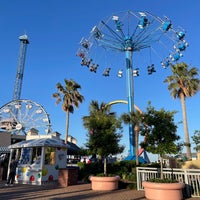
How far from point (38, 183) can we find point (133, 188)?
6269 millimetres

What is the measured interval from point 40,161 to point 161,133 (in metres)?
8.59

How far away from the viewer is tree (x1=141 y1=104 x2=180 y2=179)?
10125mm

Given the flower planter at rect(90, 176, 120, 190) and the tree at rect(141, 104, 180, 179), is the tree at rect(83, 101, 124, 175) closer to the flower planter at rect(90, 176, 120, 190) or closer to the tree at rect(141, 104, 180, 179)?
the flower planter at rect(90, 176, 120, 190)

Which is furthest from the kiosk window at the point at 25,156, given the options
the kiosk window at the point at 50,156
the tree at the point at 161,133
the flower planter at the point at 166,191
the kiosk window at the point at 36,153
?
the flower planter at the point at 166,191

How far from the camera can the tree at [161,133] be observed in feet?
33.2

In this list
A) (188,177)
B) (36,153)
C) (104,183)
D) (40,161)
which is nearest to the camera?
(188,177)

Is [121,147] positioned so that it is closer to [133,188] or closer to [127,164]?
[133,188]

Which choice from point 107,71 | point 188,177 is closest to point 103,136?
point 188,177

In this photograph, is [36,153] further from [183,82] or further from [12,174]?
[183,82]

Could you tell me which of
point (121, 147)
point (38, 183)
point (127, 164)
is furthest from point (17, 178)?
point (127, 164)

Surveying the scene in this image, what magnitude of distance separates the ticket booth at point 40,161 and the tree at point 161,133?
7436 mm

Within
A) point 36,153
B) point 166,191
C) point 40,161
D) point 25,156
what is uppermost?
point 36,153

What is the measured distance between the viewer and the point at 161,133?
10281 mm

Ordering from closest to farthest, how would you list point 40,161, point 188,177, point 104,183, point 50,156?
1. point 188,177
2. point 104,183
3. point 40,161
4. point 50,156
